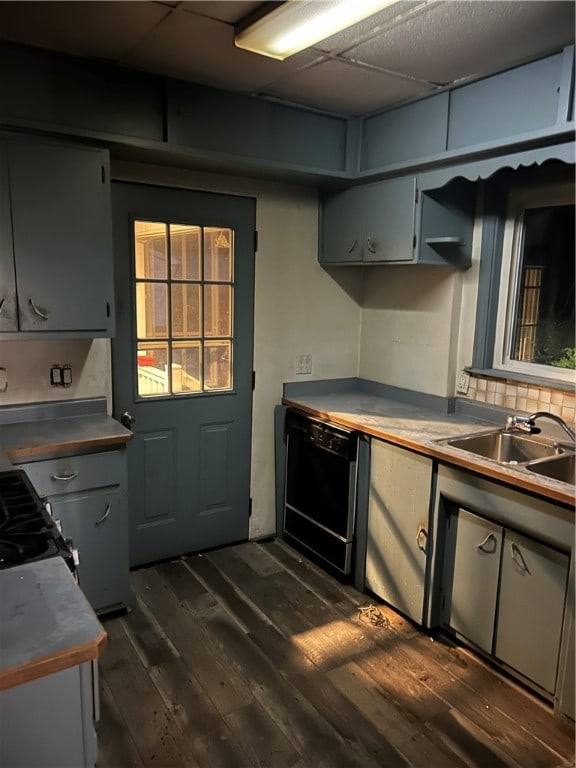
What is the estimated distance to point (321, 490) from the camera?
312cm

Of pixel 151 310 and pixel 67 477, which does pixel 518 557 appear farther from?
pixel 151 310

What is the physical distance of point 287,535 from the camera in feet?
11.4

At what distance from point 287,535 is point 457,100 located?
2489 millimetres

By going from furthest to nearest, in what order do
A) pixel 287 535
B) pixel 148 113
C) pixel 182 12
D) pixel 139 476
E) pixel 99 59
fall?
pixel 287 535, pixel 139 476, pixel 148 113, pixel 99 59, pixel 182 12

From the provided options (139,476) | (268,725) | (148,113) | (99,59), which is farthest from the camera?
(139,476)

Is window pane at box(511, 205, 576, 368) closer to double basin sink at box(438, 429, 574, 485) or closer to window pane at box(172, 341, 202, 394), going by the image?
double basin sink at box(438, 429, 574, 485)

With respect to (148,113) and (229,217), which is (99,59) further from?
(229,217)

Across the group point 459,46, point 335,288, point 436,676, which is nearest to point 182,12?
point 459,46

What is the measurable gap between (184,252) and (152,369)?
0.64 m

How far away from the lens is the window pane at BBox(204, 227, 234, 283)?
3.08 meters

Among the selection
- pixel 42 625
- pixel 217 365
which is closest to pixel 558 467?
pixel 217 365

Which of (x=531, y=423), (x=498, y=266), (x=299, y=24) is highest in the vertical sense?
(x=299, y=24)

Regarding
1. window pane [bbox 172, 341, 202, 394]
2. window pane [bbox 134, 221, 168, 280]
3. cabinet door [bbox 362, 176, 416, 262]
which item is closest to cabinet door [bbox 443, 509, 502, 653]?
cabinet door [bbox 362, 176, 416, 262]

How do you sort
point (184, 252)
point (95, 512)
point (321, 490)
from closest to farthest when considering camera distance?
1. point (95, 512)
2. point (184, 252)
3. point (321, 490)
